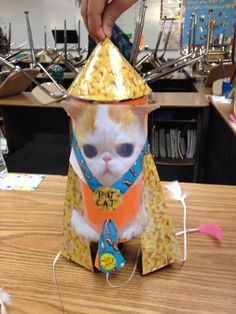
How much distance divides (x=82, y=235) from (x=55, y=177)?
0.33 m

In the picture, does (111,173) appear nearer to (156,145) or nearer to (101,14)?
(101,14)

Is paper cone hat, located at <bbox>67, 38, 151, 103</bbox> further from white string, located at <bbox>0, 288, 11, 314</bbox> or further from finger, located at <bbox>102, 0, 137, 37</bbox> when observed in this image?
white string, located at <bbox>0, 288, 11, 314</bbox>

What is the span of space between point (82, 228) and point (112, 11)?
32 cm

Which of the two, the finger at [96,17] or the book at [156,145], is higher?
the finger at [96,17]

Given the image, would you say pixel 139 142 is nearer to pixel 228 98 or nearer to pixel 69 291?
pixel 69 291

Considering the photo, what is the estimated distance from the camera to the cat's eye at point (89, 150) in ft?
1.23

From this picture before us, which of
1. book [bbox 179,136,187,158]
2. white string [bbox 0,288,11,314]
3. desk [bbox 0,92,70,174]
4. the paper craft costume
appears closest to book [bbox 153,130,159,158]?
book [bbox 179,136,187,158]

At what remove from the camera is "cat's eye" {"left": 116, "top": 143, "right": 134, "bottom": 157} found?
0.37m

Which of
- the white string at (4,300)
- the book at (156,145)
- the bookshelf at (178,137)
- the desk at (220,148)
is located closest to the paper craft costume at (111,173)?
the white string at (4,300)

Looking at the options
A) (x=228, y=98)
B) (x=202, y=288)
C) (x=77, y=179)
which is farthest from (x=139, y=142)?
(x=228, y=98)

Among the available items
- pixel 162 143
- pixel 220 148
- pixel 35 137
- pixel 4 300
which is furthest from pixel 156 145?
pixel 4 300

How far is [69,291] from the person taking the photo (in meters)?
0.41

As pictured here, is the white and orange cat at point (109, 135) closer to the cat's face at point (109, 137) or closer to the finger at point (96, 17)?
the cat's face at point (109, 137)

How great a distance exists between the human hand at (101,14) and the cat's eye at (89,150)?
0.51 feet
